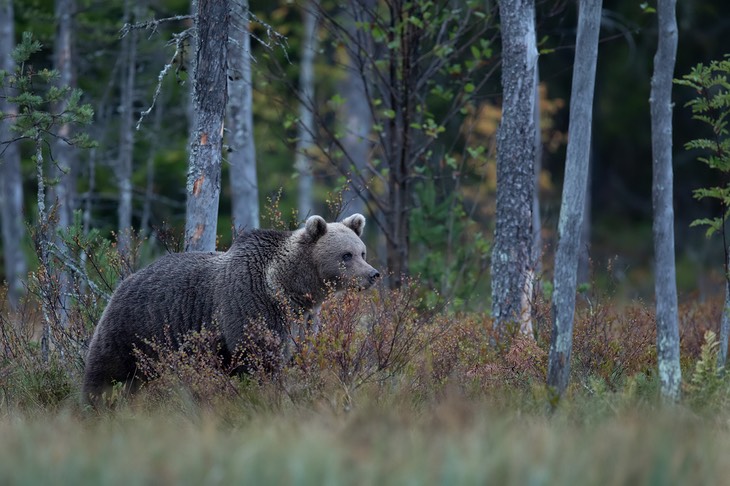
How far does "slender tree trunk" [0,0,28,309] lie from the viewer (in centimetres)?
1845

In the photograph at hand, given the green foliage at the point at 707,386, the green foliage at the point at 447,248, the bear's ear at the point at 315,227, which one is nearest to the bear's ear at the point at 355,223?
the bear's ear at the point at 315,227

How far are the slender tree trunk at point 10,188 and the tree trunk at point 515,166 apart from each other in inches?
422

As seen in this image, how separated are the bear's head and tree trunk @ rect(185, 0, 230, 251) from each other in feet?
4.08

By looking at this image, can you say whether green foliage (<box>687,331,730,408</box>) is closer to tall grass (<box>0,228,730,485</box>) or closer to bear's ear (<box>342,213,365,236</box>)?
tall grass (<box>0,228,730,485</box>)

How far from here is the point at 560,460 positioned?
5016mm

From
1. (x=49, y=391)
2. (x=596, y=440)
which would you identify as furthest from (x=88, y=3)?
(x=596, y=440)

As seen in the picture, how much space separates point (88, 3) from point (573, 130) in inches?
470

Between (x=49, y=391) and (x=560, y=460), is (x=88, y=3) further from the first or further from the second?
(x=560, y=460)

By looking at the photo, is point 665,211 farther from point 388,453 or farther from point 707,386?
point 388,453

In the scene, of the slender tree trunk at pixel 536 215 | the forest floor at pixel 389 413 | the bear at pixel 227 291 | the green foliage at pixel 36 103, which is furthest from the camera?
the slender tree trunk at pixel 536 215

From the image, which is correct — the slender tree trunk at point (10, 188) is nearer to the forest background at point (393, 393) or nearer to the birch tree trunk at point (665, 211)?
the forest background at point (393, 393)

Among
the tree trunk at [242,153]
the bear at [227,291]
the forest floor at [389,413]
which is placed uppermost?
the tree trunk at [242,153]

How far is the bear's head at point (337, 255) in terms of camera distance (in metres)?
8.87

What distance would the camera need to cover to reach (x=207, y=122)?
376 inches
